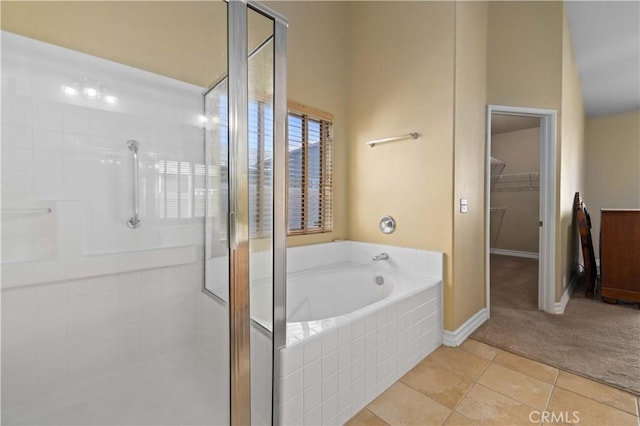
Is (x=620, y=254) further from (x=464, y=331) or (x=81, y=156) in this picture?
(x=81, y=156)

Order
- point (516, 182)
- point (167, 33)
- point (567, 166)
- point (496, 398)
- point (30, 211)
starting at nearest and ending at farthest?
point (30, 211), point (496, 398), point (167, 33), point (567, 166), point (516, 182)

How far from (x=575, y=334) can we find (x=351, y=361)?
6.85 ft

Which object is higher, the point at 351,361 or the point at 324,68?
the point at 324,68

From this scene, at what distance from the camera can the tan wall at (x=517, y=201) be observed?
17.2 ft

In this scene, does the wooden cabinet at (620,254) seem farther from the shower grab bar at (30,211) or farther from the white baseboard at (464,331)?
the shower grab bar at (30,211)

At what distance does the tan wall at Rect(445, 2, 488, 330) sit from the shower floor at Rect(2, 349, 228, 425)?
5.74 feet

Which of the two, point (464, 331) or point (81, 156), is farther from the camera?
point (464, 331)

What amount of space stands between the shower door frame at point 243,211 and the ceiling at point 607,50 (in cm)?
332

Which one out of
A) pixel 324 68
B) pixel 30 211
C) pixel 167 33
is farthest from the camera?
pixel 324 68

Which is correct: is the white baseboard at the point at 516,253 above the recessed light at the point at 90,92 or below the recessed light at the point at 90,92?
below

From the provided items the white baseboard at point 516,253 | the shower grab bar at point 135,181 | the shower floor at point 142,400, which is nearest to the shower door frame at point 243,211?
the shower floor at point 142,400

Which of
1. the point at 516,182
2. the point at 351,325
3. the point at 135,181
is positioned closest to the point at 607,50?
the point at 516,182

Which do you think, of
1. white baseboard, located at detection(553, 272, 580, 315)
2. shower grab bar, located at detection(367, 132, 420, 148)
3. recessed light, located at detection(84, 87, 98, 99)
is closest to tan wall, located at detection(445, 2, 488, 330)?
shower grab bar, located at detection(367, 132, 420, 148)

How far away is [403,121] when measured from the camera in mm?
2455
